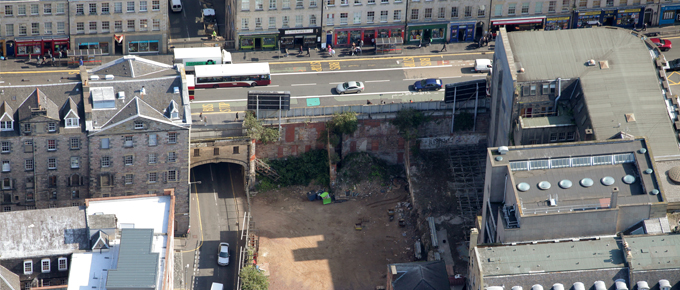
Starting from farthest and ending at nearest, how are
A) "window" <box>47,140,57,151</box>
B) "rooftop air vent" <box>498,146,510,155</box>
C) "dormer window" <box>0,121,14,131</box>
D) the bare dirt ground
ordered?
the bare dirt ground < "window" <box>47,140,57,151</box> < "dormer window" <box>0,121,14,131</box> < "rooftop air vent" <box>498,146,510,155</box>

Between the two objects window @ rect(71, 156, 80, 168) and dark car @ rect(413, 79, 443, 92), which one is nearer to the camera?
window @ rect(71, 156, 80, 168)

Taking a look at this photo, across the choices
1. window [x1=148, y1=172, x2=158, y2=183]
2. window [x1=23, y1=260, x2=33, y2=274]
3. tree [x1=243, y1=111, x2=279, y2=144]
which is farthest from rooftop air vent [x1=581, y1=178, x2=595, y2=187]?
window [x1=23, y1=260, x2=33, y2=274]

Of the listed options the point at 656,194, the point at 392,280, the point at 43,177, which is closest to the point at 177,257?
the point at 43,177

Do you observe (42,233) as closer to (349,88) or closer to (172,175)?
(172,175)

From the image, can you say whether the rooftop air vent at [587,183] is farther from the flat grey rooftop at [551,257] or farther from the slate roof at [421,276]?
the slate roof at [421,276]

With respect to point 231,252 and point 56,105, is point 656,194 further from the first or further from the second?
point 56,105

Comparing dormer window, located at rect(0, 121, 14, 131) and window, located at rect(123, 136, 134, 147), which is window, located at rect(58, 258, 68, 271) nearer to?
window, located at rect(123, 136, 134, 147)

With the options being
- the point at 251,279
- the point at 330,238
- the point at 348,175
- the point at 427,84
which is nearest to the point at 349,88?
the point at 427,84
